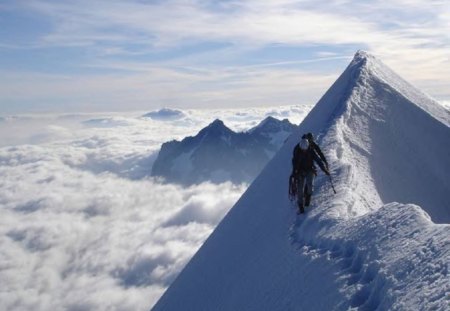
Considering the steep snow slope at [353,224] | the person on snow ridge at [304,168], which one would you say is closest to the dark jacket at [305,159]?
the person on snow ridge at [304,168]

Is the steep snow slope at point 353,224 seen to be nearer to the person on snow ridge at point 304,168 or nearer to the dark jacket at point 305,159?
the person on snow ridge at point 304,168

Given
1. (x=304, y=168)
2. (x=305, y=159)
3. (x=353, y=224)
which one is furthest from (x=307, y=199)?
(x=353, y=224)

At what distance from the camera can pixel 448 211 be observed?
20422 millimetres

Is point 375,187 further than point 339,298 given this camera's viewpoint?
Yes

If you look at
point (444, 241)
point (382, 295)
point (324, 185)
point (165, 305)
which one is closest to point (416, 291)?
point (382, 295)

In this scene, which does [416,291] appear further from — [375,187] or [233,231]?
[233,231]

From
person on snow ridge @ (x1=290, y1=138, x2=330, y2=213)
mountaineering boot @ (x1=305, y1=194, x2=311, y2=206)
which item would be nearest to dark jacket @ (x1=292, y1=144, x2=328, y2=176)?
person on snow ridge @ (x1=290, y1=138, x2=330, y2=213)

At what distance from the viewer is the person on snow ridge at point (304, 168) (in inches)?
634

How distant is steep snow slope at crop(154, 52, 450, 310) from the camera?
32.5 feet

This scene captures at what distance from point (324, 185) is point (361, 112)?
779 centimetres

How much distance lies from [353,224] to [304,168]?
12.4 ft

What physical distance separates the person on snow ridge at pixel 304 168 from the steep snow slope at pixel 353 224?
0.57 meters

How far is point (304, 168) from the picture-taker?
16.2 m

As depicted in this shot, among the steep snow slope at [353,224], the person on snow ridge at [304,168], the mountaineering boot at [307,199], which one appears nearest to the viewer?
the steep snow slope at [353,224]
